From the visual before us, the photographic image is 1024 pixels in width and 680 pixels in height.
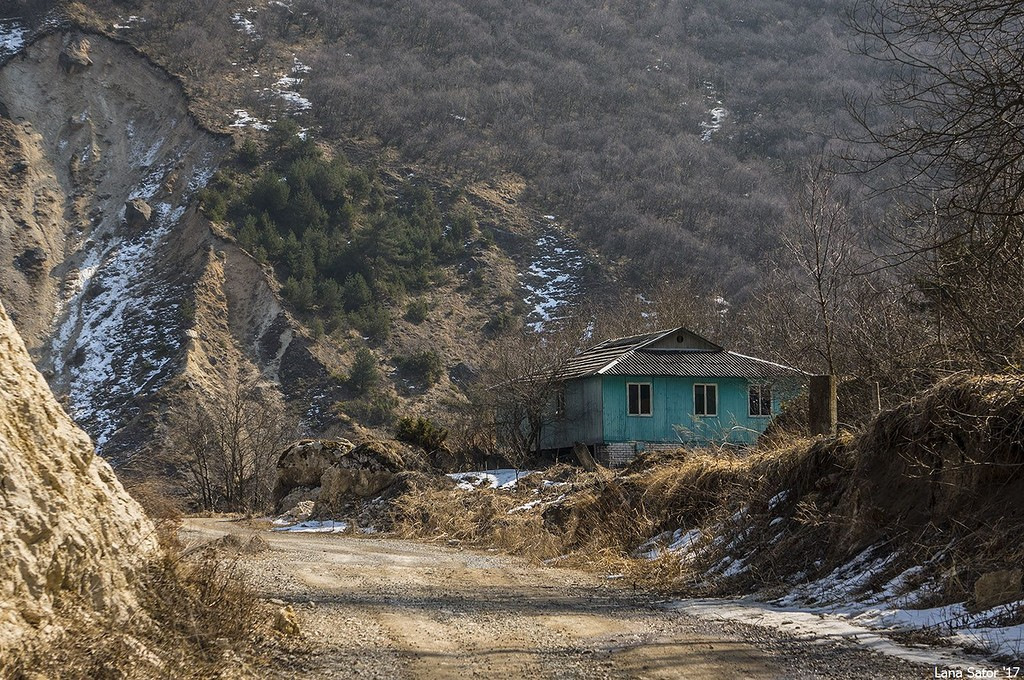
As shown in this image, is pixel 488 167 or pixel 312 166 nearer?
pixel 312 166

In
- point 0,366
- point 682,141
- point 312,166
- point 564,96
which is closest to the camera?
point 0,366

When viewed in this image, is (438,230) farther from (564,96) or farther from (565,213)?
(564,96)

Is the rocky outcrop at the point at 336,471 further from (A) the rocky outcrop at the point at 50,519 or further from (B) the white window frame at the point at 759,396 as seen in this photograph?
(A) the rocky outcrop at the point at 50,519

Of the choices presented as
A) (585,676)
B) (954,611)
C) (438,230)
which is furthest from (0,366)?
(438,230)

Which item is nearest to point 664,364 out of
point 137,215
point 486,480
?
point 486,480

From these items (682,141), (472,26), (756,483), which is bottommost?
(756,483)

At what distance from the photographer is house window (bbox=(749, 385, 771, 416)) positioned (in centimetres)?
3618

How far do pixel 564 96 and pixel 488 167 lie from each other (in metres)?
21.3

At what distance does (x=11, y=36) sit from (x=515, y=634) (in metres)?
76.5

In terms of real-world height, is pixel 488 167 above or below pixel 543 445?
above

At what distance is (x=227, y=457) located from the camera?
129 feet

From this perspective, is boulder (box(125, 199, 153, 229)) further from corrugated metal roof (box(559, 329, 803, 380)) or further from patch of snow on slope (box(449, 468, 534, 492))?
patch of snow on slope (box(449, 468, 534, 492))

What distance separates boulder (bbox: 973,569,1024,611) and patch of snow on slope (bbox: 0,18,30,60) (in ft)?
247

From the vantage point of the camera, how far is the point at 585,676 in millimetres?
6527
